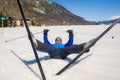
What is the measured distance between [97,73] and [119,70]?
905mm

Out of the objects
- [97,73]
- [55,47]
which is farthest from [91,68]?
[55,47]

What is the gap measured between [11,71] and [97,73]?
2.55m

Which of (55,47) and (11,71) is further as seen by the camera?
(55,47)

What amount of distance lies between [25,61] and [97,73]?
3.00m

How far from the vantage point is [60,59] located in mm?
9742

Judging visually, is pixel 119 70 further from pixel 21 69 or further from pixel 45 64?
pixel 21 69

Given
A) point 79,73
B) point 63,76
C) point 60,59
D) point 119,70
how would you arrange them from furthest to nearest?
point 60,59 < point 119,70 < point 79,73 < point 63,76

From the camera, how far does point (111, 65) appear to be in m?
9.42

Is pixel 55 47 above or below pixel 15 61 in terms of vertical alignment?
above

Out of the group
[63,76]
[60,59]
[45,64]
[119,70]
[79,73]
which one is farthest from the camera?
[60,59]

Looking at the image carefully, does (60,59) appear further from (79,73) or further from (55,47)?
(79,73)

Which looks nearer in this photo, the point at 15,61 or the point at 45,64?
the point at 45,64

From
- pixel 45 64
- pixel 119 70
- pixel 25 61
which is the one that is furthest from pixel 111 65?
pixel 25 61

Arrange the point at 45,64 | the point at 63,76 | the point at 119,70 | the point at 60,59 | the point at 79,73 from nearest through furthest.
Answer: the point at 63,76
the point at 79,73
the point at 119,70
the point at 45,64
the point at 60,59
